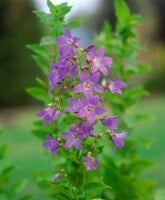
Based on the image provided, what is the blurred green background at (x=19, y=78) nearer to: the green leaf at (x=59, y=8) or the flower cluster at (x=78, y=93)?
the green leaf at (x=59, y=8)

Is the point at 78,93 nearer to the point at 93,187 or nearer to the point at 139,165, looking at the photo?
the point at 93,187


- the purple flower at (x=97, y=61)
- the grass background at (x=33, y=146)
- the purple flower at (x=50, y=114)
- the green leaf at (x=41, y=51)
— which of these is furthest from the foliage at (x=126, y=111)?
the purple flower at (x=50, y=114)

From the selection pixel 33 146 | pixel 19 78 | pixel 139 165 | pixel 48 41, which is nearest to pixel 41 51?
pixel 48 41

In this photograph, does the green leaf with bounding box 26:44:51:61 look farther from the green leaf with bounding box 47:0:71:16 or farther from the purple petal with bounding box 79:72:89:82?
the purple petal with bounding box 79:72:89:82

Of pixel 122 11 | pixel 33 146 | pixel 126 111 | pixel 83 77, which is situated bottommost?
pixel 83 77

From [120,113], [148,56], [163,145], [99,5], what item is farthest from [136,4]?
[120,113]

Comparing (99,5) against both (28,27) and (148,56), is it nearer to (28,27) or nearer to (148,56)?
(148,56)
